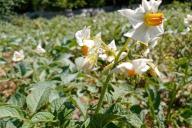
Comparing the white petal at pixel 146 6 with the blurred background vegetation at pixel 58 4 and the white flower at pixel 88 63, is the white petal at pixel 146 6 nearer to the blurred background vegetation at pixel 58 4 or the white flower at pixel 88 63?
the white flower at pixel 88 63

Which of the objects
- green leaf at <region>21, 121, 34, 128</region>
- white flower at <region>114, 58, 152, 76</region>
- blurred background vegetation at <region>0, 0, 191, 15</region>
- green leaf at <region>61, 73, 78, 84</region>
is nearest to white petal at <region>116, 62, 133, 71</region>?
white flower at <region>114, 58, 152, 76</region>

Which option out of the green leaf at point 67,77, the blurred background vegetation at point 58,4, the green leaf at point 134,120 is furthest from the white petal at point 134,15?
the blurred background vegetation at point 58,4

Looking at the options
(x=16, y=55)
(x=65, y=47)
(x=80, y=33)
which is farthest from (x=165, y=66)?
(x=80, y=33)

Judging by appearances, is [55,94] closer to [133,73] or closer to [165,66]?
[133,73]

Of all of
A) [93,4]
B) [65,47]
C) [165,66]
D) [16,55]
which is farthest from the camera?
[93,4]

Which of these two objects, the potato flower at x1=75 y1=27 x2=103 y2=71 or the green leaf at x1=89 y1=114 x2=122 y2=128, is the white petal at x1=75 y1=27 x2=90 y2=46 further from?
the green leaf at x1=89 y1=114 x2=122 y2=128

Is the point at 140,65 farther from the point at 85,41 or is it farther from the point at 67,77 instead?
the point at 67,77

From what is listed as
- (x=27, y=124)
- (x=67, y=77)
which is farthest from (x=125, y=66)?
(x=67, y=77)
